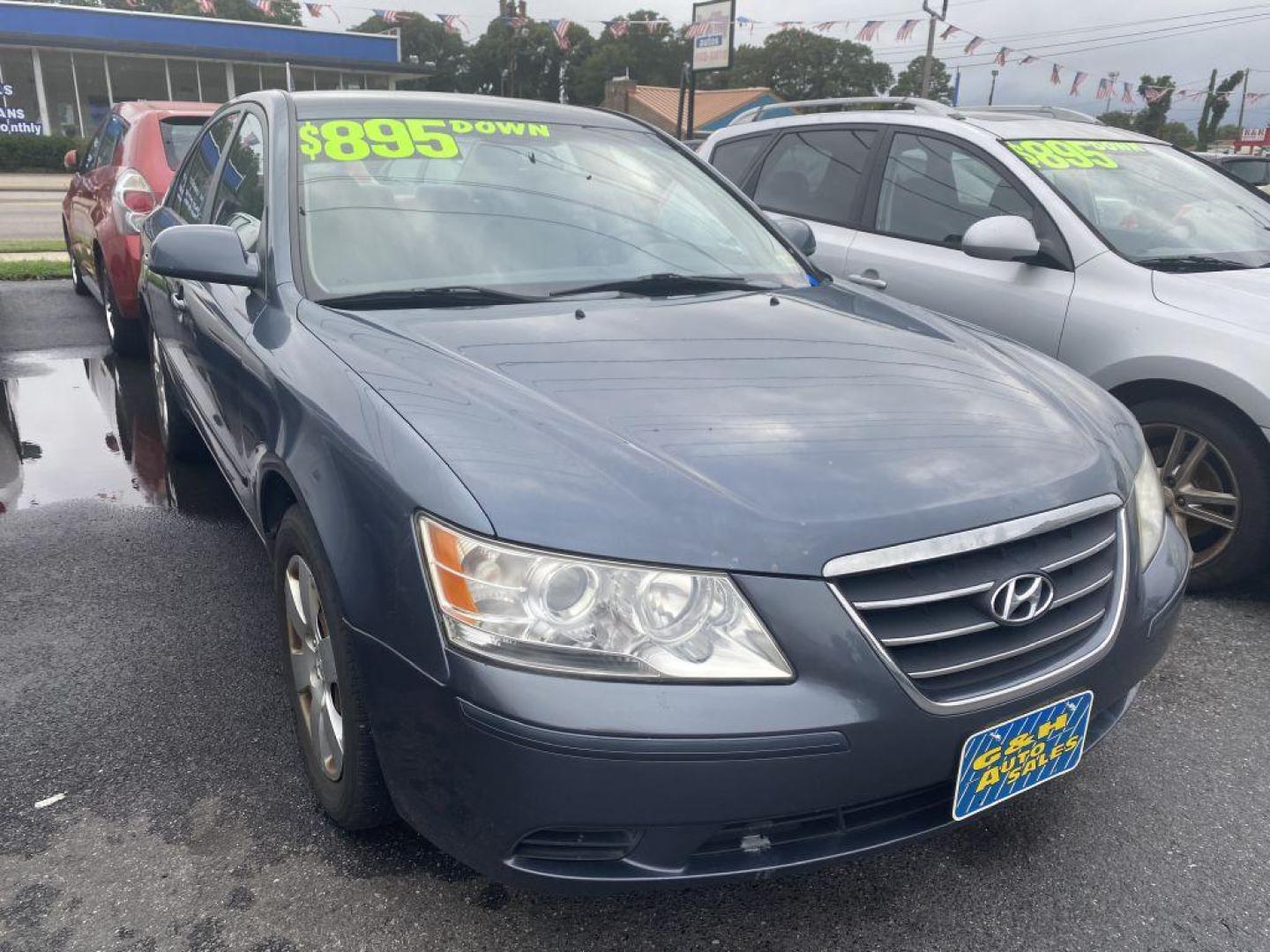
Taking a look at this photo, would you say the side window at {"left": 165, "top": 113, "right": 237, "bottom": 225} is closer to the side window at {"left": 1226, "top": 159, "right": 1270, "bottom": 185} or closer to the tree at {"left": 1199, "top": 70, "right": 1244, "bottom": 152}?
the side window at {"left": 1226, "top": 159, "right": 1270, "bottom": 185}

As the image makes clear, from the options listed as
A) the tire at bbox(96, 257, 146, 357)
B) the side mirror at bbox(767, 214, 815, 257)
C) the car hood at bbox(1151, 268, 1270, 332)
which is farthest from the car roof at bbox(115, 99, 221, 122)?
the car hood at bbox(1151, 268, 1270, 332)

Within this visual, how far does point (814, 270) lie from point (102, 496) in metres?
3.16

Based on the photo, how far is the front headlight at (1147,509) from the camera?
215cm

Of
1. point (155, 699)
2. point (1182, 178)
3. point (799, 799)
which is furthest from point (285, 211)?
point (1182, 178)

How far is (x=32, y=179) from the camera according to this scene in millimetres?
26234

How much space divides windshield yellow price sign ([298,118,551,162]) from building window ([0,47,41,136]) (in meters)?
35.5

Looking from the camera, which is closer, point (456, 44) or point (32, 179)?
point (32, 179)

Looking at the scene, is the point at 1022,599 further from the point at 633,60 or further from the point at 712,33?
the point at 633,60

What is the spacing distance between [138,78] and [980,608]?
3898 cm

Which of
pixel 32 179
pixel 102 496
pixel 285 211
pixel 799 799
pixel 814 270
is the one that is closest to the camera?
pixel 799 799

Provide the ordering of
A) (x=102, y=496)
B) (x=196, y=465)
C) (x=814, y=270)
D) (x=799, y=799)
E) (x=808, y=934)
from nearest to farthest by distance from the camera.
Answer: (x=799, y=799)
(x=808, y=934)
(x=814, y=270)
(x=102, y=496)
(x=196, y=465)

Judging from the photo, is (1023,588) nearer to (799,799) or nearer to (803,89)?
(799,799)

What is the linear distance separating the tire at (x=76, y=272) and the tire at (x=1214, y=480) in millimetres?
7970

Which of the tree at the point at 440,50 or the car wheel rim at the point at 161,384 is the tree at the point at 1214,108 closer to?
the tree at the point at 440,50
